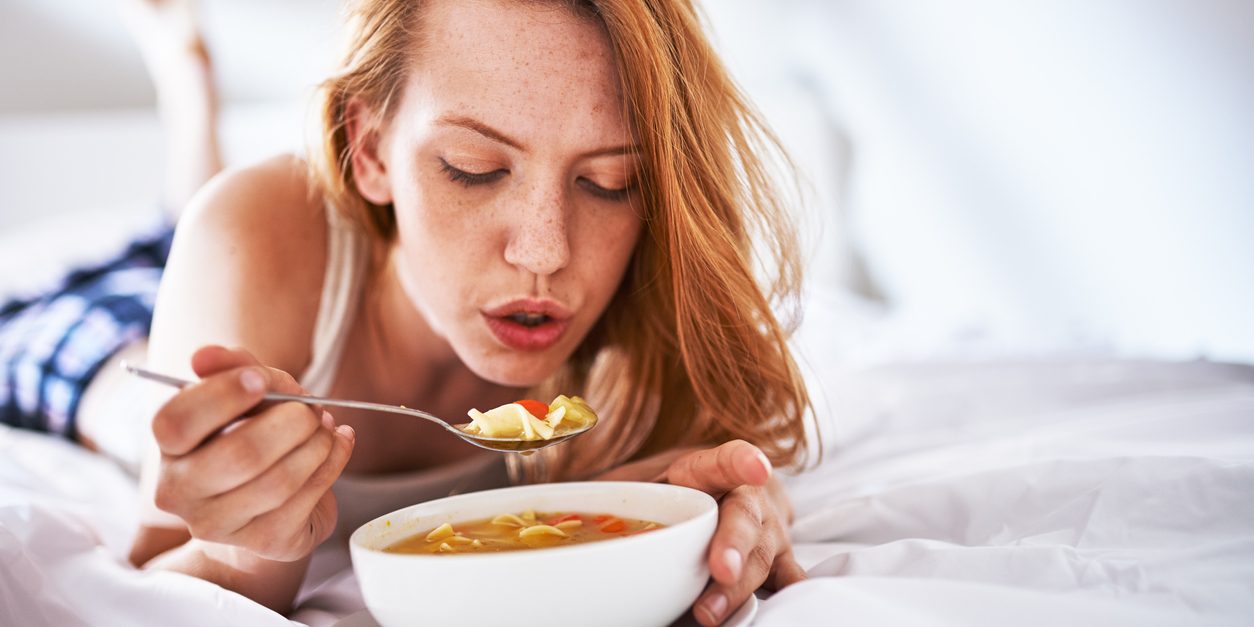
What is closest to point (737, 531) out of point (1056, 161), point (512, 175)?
point (512, 175)

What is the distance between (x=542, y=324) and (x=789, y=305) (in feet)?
1.26

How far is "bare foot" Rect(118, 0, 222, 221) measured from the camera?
2258 mm

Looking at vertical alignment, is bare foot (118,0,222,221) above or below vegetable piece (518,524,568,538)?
above

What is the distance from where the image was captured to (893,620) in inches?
25.1

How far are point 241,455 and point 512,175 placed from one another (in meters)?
0.42

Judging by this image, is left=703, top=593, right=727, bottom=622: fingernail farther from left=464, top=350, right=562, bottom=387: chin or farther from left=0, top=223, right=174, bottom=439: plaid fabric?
left=0, top=223, right=174, bottom=439: plaid fabric

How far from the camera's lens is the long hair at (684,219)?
3.12 ft

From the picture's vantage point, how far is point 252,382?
24.2 inches

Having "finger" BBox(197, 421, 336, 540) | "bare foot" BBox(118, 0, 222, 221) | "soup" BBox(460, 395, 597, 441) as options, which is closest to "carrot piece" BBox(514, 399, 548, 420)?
"soup" BBox(460, 395, 597, 441)

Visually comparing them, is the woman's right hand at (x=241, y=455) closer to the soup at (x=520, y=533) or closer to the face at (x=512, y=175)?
the soup at (x=520, y=533)

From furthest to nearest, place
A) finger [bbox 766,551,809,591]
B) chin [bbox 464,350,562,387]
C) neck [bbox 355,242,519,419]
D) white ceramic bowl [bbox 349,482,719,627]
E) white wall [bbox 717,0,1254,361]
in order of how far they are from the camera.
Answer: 1. white wall [bbox 717,0,1254,361]
2. neck [bbox 355,242,519,419]
3. chin [bbox 464,350,562,387]
4. finger [bbox 766,551,809,591]
5. white ceramic bowl [bbox 349,482,719,627]

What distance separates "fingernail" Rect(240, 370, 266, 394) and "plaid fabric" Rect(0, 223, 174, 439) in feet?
4.25

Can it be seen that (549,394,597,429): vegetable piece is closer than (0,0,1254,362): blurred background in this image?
Yes

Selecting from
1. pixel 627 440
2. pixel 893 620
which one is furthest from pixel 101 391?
pixel 893 620
